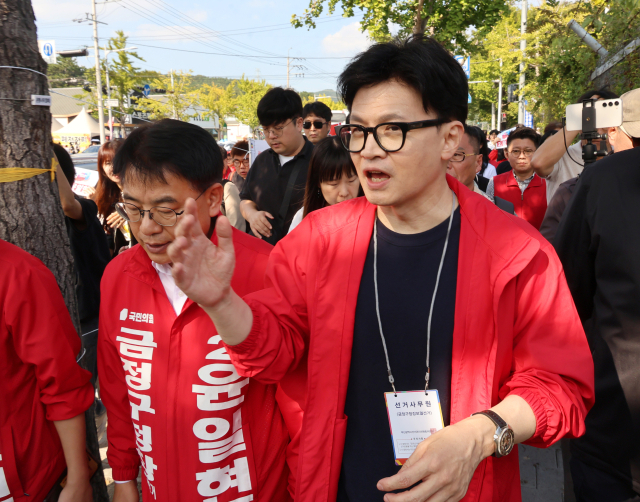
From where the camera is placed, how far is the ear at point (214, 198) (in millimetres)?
1785

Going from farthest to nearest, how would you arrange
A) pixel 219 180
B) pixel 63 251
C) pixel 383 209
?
pixel 63 251, pixel 219 180, pixel 383 209

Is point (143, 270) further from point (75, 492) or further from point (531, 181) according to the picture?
point (531, 181)

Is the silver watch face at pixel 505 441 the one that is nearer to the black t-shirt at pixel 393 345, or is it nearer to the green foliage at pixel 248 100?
the black t-shirt at pixel 393 345

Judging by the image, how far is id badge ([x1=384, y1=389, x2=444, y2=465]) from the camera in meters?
1.48

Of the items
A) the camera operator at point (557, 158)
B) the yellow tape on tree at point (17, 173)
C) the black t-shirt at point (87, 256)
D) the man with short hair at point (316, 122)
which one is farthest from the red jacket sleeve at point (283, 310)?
the man with short hair at point (316, 122)

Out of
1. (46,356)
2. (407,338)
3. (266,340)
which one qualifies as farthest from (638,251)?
(46,356)

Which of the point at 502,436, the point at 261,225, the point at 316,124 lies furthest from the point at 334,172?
the point at 316,124

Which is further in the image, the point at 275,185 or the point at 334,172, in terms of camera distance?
the point at 275,185

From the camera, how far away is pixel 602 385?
1886mm

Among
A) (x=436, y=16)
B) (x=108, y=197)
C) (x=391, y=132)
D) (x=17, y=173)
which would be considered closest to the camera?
(x=391, y=132)

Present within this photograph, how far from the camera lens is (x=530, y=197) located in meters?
5.57

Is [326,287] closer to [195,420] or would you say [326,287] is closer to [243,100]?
[195,420]

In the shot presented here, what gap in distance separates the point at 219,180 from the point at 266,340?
2.26ft

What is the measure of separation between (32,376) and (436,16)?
12.9 metres
